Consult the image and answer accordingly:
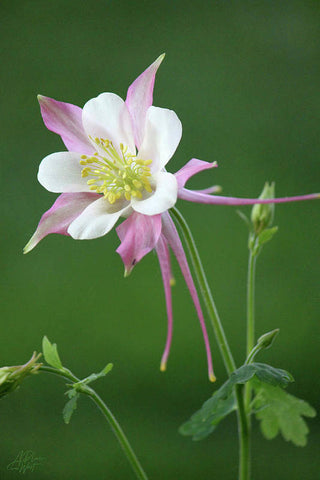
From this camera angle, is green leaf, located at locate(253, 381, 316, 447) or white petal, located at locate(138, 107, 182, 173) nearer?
white petal, located at locate(138, 107, 182, 173)

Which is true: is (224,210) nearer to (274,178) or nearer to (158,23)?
(274,178)

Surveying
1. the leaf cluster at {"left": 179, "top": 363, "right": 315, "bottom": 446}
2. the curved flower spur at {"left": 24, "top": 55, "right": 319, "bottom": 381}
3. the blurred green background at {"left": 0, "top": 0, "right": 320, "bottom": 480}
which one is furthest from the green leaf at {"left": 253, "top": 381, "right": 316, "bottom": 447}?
the blurred green background at {"left": 0, "top": 0, "right": 320, "bottom": 480}

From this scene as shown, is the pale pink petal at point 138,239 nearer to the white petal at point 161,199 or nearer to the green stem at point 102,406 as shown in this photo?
the white petal at point 161,199

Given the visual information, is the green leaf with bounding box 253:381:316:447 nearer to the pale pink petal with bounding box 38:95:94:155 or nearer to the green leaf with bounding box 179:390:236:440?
the green leaf with bounding box 179:390:236:440

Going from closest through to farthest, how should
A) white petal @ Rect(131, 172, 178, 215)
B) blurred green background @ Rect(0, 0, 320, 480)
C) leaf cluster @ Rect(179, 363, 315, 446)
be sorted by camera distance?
white petal @ Rect(131, 172, 178, 215) < leaf cluster @ Rect(179, 363, 315, 446) < blurred green background @ Rect(0, 0, 320, 480)

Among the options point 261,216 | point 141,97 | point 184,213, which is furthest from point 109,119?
point 184,213
